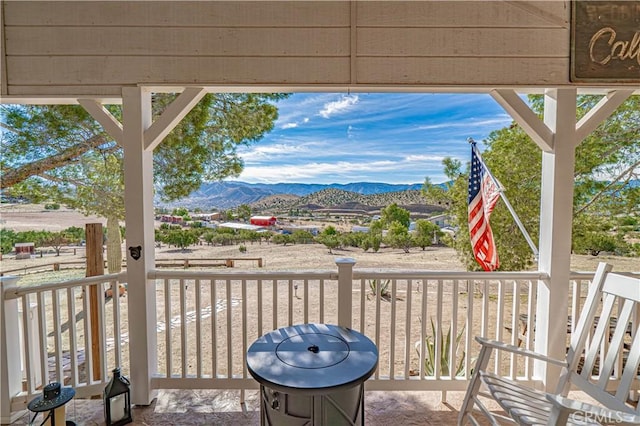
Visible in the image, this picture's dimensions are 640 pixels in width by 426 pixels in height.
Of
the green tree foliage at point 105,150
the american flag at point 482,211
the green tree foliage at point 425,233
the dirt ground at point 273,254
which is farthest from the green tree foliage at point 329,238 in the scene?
the american flag at point 482,211

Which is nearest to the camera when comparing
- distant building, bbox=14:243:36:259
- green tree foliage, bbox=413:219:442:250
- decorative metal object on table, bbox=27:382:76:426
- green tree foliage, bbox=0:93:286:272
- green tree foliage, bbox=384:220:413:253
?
decorative metal object on table, bbox=27:382:76:426

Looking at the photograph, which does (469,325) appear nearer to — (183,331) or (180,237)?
(183,331)

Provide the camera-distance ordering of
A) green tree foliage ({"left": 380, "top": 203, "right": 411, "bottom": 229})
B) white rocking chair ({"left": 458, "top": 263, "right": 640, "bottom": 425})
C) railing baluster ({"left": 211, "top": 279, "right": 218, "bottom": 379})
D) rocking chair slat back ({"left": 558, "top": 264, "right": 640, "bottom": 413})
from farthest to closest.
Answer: green tree foliage ({"left": 380, "top": 203, "right": 411, "bottom": 229}), railing baluster ({"left": 211, "top": 279, "right": 218, "bottom": 379}), rocking chair slat back ({"left": 558, "top": 264, "right": 640, "bottom": 413}), white rocking chair ({"left": 458, "top": 263, "right": 640, "bottom": 425})

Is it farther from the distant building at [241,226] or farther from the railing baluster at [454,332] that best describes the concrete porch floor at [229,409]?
the distant building at [241,226]

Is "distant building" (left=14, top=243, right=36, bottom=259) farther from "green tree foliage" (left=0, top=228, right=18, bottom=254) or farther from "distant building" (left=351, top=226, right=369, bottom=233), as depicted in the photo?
"distant building" (left=351, top=226, right=369, bottom=233)

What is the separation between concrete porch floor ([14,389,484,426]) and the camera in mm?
2148

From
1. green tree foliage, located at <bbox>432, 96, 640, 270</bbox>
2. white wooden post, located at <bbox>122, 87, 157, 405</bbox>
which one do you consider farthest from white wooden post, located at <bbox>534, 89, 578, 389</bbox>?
white wooden post, located at <bbox>122, 87, 157, 405</bbox>

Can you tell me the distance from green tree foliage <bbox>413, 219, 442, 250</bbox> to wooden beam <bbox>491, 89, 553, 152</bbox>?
3.27 meters

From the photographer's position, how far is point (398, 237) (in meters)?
5.89

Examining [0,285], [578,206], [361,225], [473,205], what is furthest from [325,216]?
[0,285]

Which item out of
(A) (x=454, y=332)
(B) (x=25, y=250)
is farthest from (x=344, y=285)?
(B) (x=25, y=250)

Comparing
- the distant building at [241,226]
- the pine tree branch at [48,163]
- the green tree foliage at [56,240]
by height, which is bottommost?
the green tree foliage at [56,240]

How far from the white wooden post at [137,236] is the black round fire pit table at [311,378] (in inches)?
44.4

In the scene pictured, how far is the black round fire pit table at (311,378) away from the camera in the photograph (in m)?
1.38
